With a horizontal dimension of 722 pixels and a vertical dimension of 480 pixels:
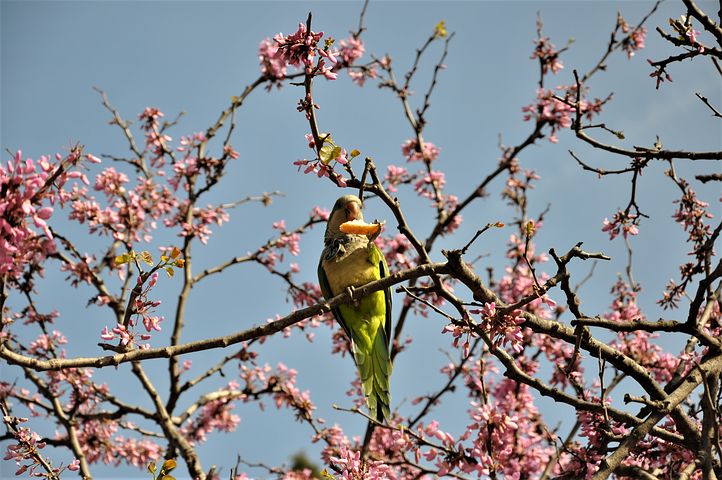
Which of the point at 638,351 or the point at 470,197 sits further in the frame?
the point at 470,197

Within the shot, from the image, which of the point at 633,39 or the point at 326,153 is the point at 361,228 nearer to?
the point at 326,153

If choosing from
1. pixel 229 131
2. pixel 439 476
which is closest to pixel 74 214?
pixel 229 131

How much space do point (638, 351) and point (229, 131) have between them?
4929mm

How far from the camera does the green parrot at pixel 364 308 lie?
14.6 ft

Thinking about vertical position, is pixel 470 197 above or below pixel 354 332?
above

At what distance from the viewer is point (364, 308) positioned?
467 centimetres

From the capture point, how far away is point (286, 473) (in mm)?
6496

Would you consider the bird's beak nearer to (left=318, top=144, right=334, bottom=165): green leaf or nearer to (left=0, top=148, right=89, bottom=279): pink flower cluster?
(left=318, top=144, right=334, bottom=165): green leaf

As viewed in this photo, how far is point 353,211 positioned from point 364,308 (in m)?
0.80

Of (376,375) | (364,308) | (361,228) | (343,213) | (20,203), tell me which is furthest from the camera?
(343,213)

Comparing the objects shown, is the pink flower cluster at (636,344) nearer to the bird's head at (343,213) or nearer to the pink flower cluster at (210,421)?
the bird's head at (343,213)

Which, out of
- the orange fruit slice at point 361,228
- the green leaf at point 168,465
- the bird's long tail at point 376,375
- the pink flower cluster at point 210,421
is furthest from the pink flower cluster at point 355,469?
the pink flower cluster at point 210,421

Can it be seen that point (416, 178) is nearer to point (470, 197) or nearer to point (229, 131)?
point (470, 197)

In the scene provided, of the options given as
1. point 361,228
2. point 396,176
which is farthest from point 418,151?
point 361,228
